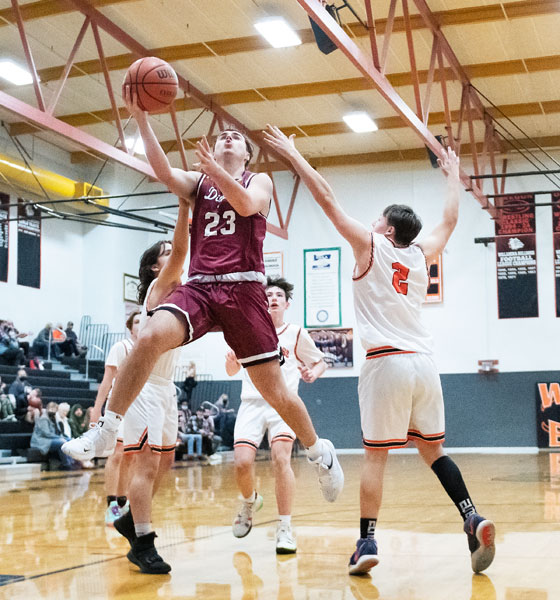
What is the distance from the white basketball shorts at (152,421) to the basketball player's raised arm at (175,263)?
2.48ft

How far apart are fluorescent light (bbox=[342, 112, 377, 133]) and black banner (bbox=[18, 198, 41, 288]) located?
781cm

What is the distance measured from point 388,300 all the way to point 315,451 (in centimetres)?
89

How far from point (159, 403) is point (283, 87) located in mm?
13010

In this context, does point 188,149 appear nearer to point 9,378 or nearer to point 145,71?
point 9,378

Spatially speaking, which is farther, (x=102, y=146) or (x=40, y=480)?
(x=102, y=146)

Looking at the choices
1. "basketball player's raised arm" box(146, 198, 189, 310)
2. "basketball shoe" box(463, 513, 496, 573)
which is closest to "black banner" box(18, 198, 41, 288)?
"basketball player's raised arm" box(146, 198, 189, 310)

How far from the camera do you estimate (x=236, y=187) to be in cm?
383

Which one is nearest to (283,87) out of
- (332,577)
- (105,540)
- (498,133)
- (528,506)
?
(498,133)

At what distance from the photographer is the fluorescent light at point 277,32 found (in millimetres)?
13570

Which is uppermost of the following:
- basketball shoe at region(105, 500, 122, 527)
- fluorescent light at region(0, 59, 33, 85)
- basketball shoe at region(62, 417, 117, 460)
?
fluorescent light at region(0, 59, 33, 85)

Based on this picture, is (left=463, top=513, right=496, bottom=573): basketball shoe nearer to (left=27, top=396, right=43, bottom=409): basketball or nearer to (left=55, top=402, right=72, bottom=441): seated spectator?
(left=55, top=402, right=72, bottom=441): seated spectator

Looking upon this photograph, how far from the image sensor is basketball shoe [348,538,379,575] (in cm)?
406

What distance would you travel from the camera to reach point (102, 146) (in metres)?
13.9

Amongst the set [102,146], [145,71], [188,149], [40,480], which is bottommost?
[40,480]
